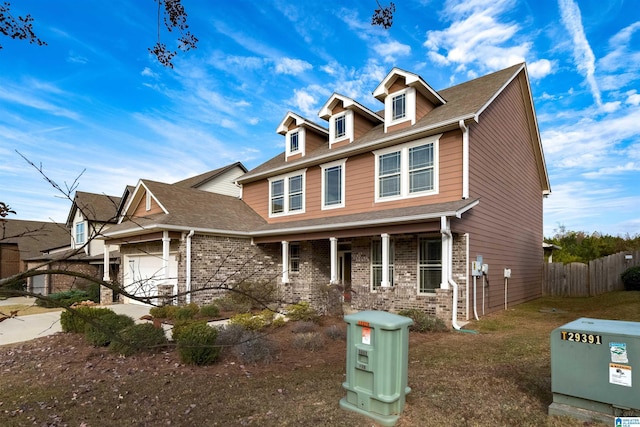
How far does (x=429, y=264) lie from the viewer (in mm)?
11898

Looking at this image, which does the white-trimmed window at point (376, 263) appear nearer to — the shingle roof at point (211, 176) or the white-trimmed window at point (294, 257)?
the white-trimmed window at point (294, 257)

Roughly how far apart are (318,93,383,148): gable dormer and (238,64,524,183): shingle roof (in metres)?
0.39

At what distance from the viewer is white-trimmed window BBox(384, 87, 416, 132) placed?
12.8m

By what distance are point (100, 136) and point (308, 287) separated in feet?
37.0

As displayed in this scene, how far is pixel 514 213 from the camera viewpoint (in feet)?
49.2

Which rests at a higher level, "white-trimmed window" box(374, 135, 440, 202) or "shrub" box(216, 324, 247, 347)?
"white-trimmed window" box(374, 135, 440, 202)

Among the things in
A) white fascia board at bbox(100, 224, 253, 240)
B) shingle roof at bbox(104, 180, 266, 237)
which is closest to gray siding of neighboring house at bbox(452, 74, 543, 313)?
white fascia board at bbox(100, 224, 253, 240)

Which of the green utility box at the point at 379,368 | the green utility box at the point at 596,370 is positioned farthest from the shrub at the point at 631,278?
the green utility box at the point at 379,368

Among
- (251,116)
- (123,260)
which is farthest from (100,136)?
(123,260)

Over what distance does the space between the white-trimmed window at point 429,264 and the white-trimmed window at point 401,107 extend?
162 inches

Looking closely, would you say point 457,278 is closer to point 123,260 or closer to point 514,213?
point 514,213

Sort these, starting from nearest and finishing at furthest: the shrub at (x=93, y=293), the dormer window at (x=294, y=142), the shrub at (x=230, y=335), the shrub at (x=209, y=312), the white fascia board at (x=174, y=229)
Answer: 1. the shrub at (x=230, y=335)
2. the shrub at (x=209, y=312)
3. the white fascia board at (x=174, y=229)
4. the dormer window at (x=294, y=142)
5. the shrub at (x=93, y=293)

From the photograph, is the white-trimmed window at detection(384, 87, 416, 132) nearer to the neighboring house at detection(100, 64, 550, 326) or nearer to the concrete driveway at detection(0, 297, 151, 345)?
the neighboring house at detection(100, 64, 550, 326)

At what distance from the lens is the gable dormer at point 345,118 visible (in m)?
14.6
